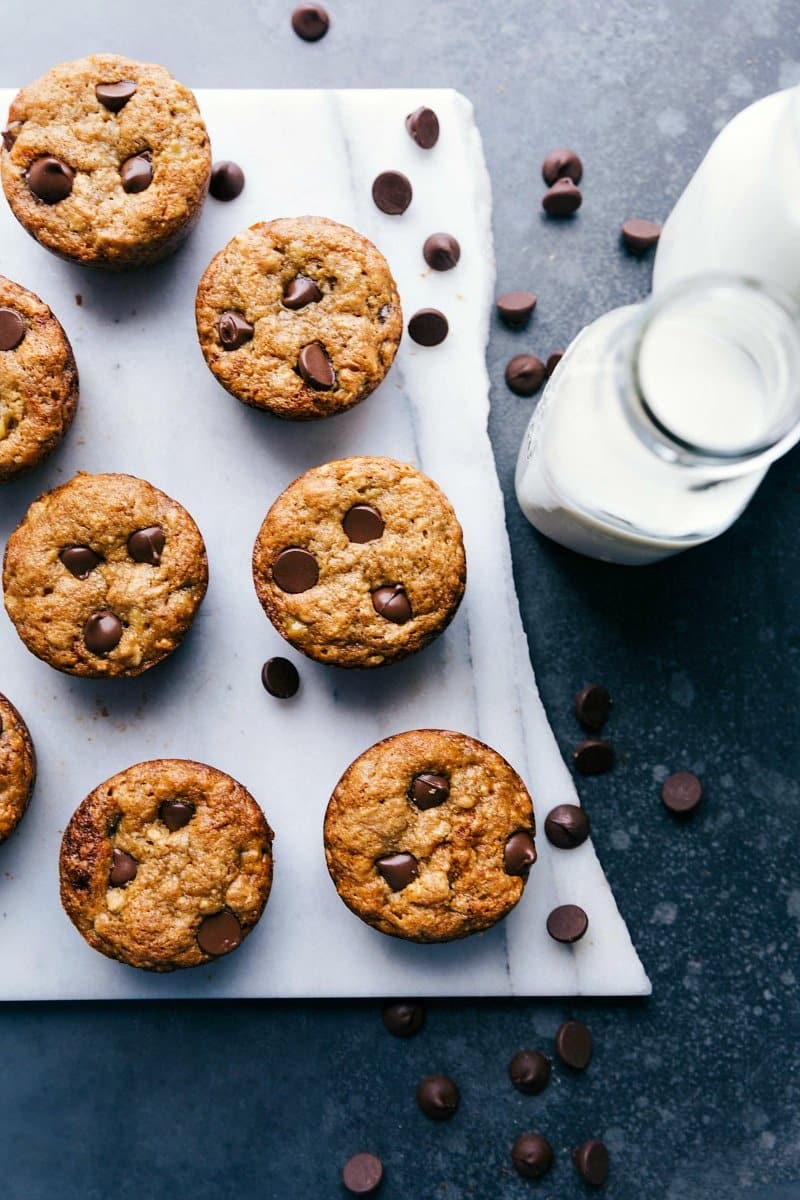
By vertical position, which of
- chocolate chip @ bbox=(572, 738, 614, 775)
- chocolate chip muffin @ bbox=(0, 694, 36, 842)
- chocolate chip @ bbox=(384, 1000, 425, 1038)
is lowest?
chocolate chip @ bbox=(384, 1000, 425, 1038)

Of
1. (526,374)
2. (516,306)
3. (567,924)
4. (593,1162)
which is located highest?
(516,306)

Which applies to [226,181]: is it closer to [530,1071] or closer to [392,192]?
[392,192]

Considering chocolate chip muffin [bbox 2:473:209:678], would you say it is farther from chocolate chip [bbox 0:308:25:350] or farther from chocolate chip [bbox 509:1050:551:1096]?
chocolate chip [bbox 509:1050:551:1096]

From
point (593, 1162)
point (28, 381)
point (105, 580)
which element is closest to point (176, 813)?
point (105, 580)

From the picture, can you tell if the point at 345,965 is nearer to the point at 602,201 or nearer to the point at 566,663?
the point at 566,663

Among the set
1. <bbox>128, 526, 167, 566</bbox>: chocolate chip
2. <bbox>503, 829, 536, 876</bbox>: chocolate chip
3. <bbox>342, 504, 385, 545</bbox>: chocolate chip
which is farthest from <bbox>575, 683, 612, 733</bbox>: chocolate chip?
<bbox>128, 526, 167, 566</bbox>: chocolate chip

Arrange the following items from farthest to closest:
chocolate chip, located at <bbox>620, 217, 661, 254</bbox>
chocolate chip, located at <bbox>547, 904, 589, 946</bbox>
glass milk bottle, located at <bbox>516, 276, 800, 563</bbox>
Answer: chocolate chip, located at <bbox>620, 217, 661, 254</bbox> < chocolate chip, located at <bbox>547, 904, 589, 946</bbox> < glass milk bottle, located at <bbox>516, 276, 800, 563</bbox>
